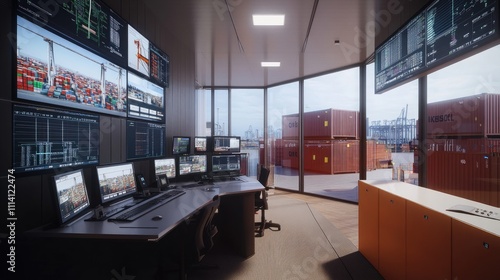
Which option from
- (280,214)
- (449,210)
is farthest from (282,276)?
(280,214)

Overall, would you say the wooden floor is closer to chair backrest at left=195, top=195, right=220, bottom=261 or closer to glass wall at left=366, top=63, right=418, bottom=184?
glass wall at left=366, top=63, right=418, bottom=184

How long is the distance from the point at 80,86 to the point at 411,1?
147 inches

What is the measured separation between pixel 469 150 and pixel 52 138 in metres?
5.97

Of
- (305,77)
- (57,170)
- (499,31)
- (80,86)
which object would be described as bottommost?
(57,170)

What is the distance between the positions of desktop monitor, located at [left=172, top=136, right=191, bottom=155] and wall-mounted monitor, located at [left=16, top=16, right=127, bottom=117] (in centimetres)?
118

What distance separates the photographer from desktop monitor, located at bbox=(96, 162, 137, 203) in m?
2.05

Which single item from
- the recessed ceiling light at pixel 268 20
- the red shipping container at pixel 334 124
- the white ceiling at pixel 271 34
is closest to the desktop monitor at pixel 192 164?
the white ceiling at pixel 271 34

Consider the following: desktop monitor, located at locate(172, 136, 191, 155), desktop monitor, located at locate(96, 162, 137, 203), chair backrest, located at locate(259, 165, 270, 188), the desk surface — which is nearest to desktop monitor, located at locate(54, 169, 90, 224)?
the desk surface

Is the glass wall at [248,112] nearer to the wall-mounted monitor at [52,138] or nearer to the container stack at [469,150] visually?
the container stack at [469,150]

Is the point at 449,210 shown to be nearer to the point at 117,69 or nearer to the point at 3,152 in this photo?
the point at 3,152

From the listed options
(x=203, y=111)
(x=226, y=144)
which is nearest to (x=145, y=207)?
(x=226, y=144)

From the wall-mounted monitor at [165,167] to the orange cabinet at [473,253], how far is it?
3028mm

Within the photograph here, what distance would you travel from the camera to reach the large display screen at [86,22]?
1623 mm

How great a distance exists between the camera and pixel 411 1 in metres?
2.84
